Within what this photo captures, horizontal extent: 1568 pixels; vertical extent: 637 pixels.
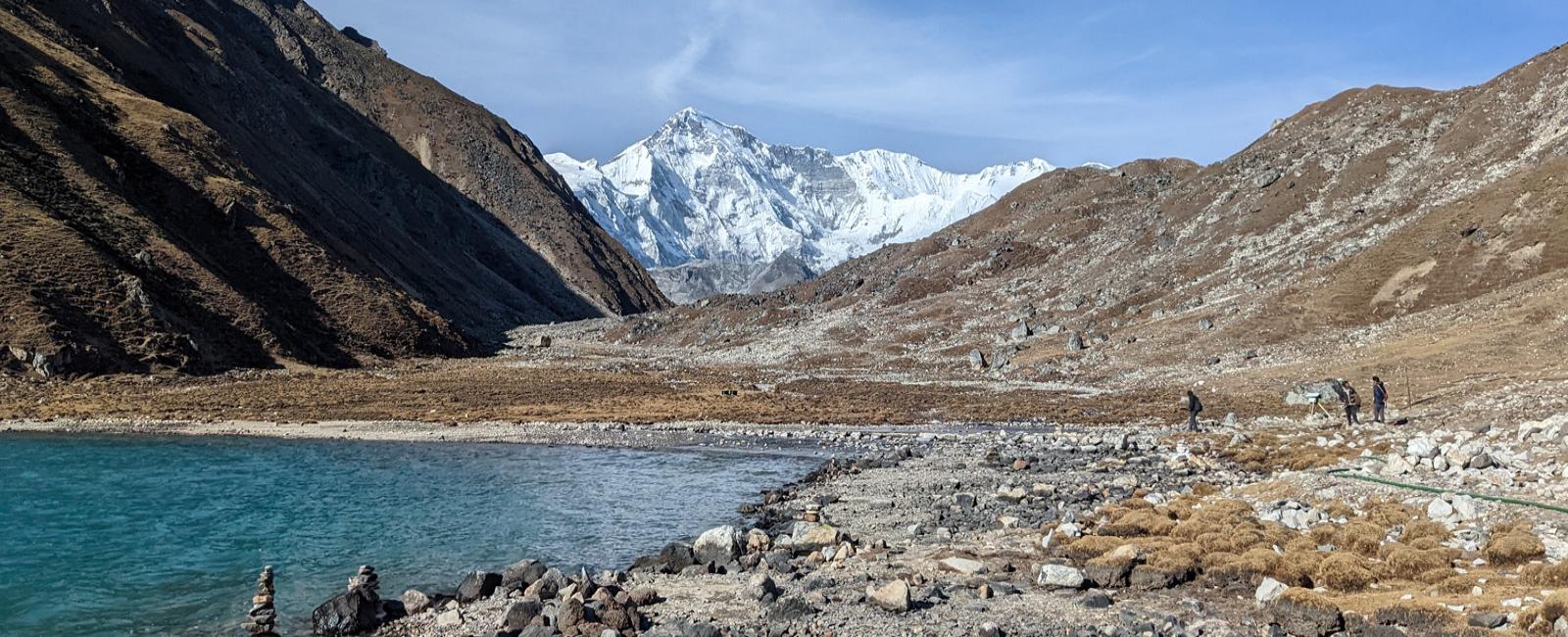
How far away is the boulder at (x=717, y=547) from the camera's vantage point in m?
20.5

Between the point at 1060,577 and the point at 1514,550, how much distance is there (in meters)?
7.08

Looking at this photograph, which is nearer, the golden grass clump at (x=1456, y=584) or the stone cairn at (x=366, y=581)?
the golden grass clump at (x=1456, y=584)

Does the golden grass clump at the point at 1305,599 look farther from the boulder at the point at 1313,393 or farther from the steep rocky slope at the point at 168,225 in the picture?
the steep rocky slope at the point at 168,225

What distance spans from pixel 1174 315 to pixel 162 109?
324ft

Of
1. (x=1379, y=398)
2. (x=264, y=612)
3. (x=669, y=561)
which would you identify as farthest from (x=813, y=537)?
(x=1379, y=398)

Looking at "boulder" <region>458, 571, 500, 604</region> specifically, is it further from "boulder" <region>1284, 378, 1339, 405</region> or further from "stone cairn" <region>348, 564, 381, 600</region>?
"boulder" <region>1284, 378, 1339, 405</region>

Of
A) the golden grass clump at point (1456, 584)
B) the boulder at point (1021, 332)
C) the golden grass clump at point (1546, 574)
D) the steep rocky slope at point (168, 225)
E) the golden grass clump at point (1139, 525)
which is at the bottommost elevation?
the golden grass clump at point (1139, 525)

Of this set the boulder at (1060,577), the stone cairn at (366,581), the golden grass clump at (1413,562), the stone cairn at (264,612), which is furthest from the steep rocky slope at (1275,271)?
the stone cairn at (264,612)

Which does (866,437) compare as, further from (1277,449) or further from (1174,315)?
(1174,315)

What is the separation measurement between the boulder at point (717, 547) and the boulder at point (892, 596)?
475 centimetres

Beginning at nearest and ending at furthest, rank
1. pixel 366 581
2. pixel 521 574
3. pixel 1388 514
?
pixel 366 581
pixel 1388 514
pixel 521 574

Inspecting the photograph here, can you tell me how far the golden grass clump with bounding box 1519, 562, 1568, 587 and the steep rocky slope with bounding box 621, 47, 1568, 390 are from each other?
112 feet

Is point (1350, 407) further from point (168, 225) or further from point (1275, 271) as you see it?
point (168, 225)

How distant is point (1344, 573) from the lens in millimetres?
15523
